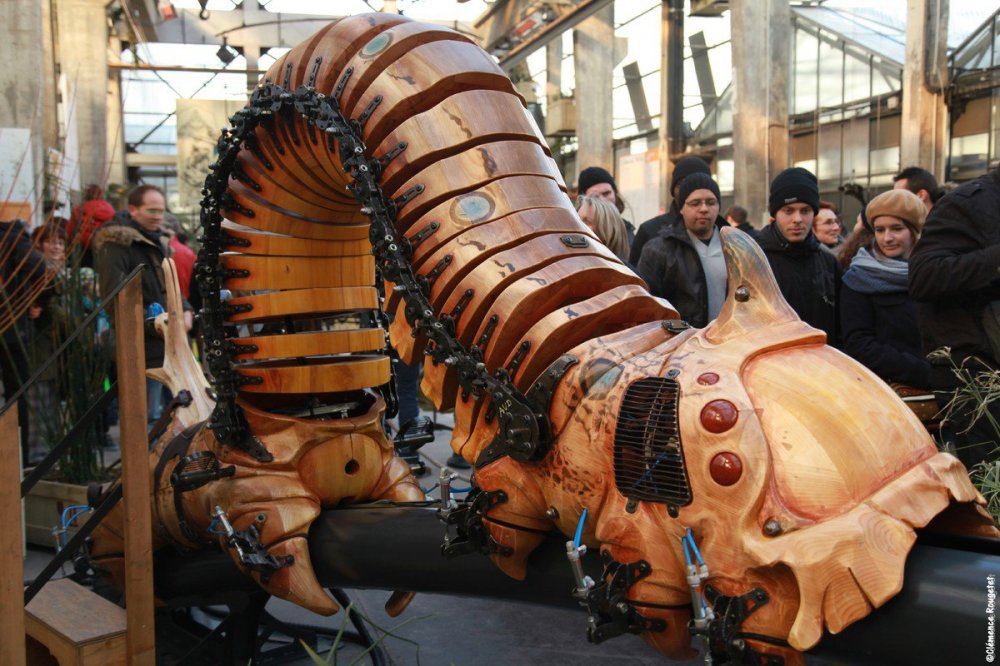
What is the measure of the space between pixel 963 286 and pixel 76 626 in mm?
2610

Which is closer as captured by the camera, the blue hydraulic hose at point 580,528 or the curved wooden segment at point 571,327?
the blue hydraulic hose at point 580,528

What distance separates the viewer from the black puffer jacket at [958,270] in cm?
277

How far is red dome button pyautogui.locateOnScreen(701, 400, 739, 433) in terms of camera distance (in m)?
1.38

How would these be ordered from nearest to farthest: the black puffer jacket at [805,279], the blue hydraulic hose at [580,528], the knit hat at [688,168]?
1. the blue hydraulic hose at [580,528]
2. the black puffer jacket at [805,279]
3. the knit hat at [688,168]

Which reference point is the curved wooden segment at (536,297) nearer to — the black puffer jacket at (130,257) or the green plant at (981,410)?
the green plant at (981,410)

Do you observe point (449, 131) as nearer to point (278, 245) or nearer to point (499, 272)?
point (499, 272)

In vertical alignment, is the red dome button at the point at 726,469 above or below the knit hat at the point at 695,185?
below

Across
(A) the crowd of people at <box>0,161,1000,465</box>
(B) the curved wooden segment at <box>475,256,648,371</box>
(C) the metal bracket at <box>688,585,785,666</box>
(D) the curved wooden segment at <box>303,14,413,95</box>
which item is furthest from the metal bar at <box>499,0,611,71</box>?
(C) the metal bracket at <box>688,585,785,666</box>

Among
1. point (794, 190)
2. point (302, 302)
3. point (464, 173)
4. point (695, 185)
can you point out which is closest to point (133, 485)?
point (302, 302)

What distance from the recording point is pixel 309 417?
2438mm

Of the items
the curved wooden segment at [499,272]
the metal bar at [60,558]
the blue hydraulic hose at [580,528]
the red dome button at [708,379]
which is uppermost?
the curved wooden segment at [499,272]

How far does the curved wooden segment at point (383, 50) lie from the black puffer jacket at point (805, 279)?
6.92 ft

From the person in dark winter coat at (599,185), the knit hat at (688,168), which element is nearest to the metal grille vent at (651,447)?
the knit hat at (688,168)

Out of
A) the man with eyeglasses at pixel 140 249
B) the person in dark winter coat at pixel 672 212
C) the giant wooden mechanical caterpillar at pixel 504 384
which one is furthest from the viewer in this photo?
the man with eyeglasses at pixel 140 249
